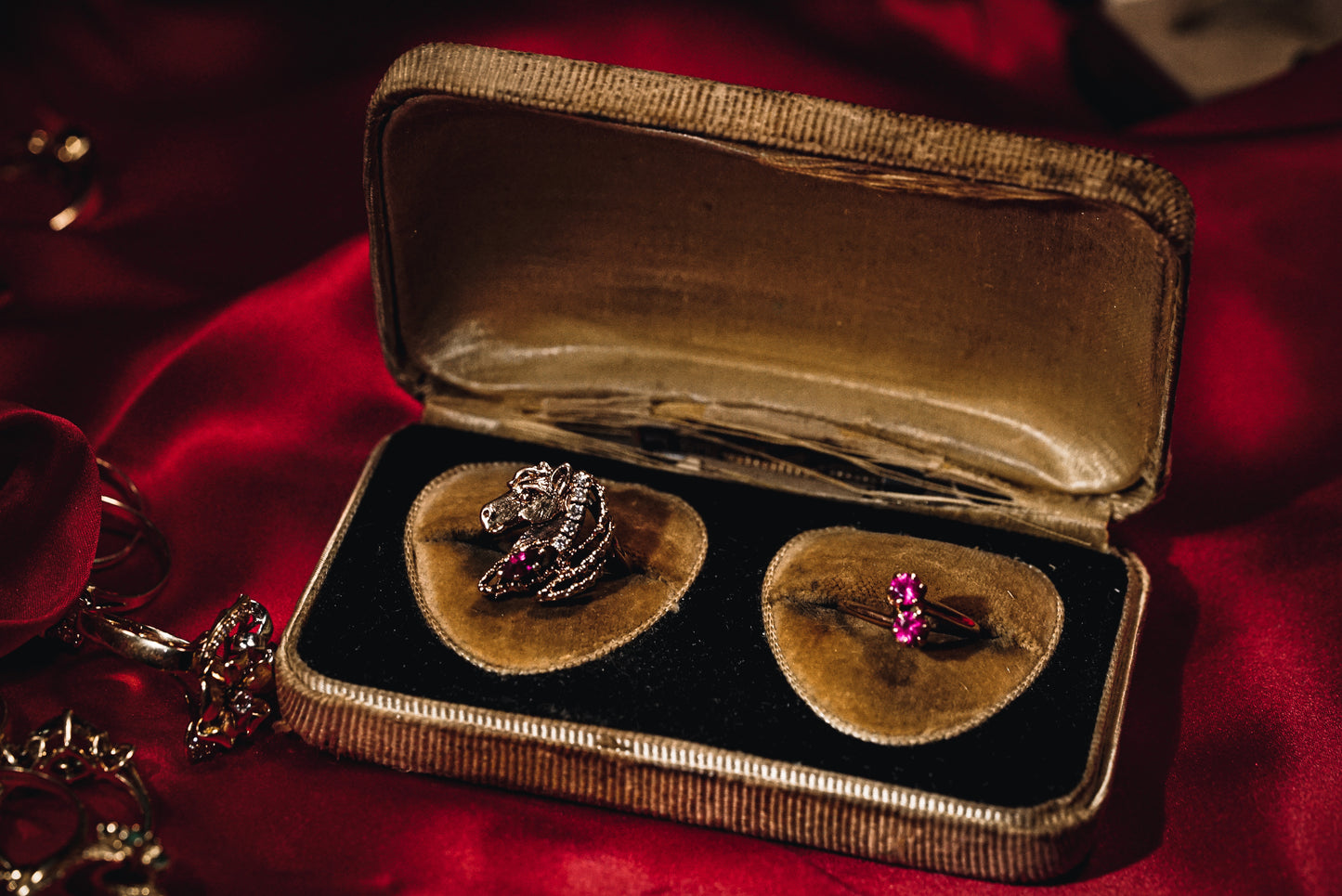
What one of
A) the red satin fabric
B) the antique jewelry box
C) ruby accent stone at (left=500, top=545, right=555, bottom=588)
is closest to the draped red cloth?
the red satin fabric

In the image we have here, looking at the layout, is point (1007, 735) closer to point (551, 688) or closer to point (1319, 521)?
point (551, 688)

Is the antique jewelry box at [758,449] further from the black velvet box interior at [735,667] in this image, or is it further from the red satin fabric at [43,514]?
the red satin fabric at [43,514]

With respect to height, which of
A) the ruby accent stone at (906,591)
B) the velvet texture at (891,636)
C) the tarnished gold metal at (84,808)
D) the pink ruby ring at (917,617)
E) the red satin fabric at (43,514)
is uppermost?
the red satin fabric at (43,514)

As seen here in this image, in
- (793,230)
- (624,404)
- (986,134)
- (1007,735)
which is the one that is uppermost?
(986,134)

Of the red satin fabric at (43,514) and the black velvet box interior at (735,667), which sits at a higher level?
the red satin fabric at (43,514)

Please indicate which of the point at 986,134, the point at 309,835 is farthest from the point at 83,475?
the point at 986,134

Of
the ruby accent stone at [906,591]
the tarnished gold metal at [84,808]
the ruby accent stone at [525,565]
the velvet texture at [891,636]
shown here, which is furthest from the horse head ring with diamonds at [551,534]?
the tarnished gold metal at [84,808]

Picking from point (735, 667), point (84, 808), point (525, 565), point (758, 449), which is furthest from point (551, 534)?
point (84, 808)
